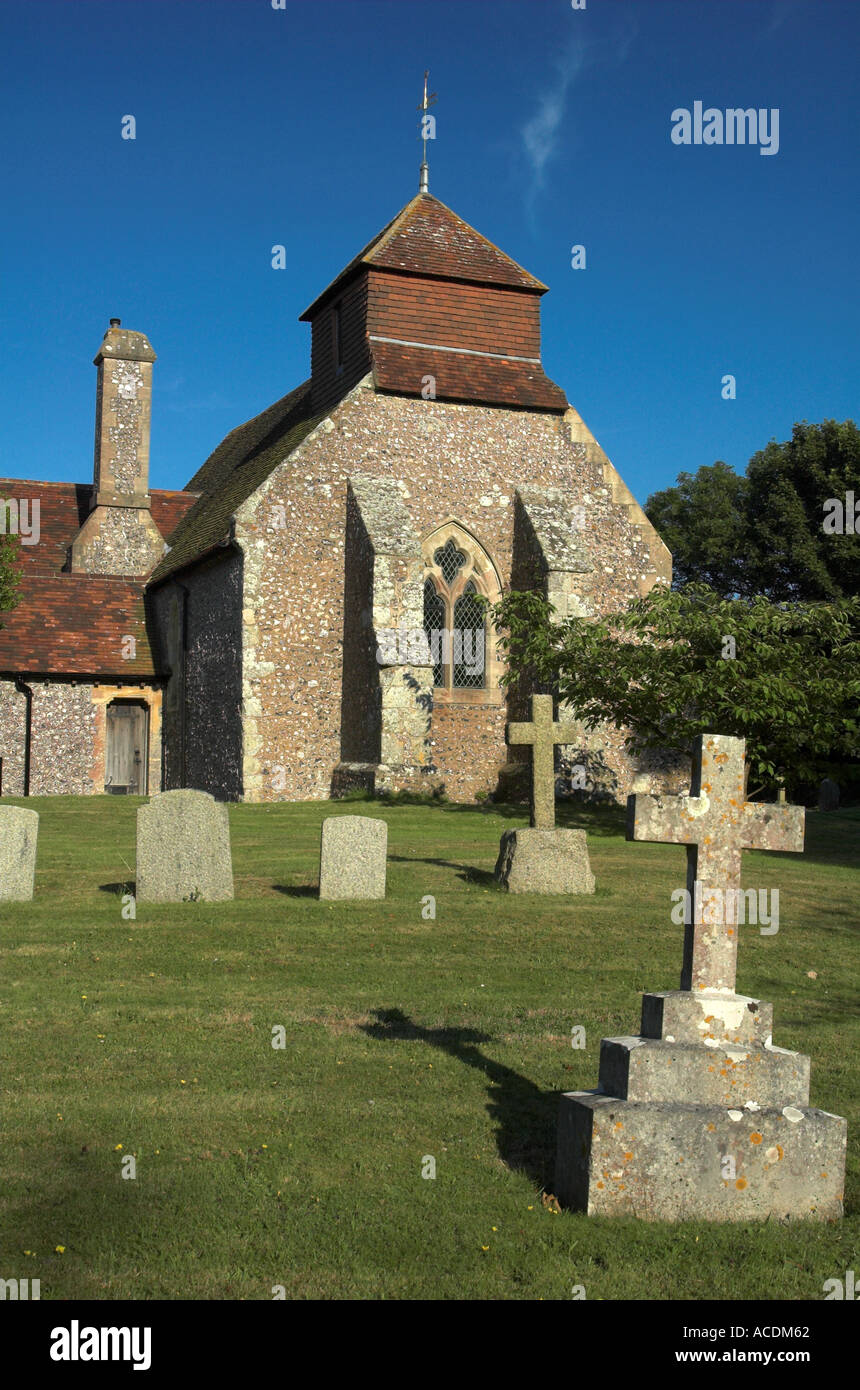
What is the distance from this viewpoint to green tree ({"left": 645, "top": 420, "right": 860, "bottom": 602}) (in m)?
37.1

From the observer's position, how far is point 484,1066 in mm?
6379

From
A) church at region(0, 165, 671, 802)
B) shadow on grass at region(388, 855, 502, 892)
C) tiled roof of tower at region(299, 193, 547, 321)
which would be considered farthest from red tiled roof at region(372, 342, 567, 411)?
shadow on grass at region(388, 855, 502, 892)

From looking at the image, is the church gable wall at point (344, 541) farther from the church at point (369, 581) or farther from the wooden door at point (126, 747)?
the wooden door at point (126, 747)

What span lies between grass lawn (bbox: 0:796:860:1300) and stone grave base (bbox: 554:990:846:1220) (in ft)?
0.41

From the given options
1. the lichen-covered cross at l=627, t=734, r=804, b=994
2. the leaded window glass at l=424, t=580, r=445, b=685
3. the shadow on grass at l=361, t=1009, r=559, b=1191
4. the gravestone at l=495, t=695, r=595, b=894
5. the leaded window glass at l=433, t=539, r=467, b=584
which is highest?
the leaded window glass at l=433, t=539, r=467, b=584

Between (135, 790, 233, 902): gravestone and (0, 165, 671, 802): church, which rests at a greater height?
(0, 165, 671, 802): church

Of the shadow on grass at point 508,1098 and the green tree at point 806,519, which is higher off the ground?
the green tree at point 806,519

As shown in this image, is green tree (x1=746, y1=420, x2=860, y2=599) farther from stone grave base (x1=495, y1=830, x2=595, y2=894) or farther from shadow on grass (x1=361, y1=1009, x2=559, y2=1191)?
shadow on grass (x1=361, y1=1009, x2=559, y2=1191)

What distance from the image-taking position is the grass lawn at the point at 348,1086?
4223mm

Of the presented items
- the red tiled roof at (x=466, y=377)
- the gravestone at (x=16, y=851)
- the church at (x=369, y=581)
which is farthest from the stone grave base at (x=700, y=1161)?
the red tiled roof at (x=466, y=377)

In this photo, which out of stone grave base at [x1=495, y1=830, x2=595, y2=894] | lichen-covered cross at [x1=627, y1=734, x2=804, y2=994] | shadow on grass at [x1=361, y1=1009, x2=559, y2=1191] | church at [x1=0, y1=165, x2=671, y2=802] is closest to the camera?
lichen-covered cross at [x1=627, y1=734, x2=804, y2=994]

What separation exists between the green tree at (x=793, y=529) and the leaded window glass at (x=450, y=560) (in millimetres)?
17012

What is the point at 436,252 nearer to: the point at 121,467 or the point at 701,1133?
the point at 121,467
